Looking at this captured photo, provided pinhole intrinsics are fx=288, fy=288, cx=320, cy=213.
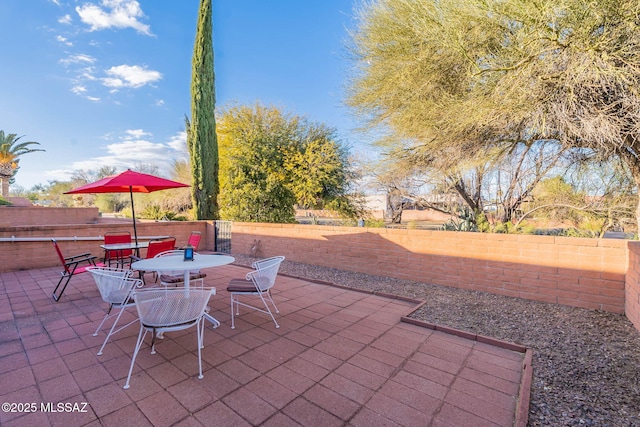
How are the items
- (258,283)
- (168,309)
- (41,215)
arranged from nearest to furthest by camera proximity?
(168,309), (258,283), (41,215)

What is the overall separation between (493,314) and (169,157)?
2227 cm

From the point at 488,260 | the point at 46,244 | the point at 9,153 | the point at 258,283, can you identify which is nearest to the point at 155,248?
the point at 258,283

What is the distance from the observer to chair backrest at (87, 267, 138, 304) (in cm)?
282

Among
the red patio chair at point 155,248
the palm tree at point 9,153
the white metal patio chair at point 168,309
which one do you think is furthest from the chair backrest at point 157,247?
the palm tree at point 9,153

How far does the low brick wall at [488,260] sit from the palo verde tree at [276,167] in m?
3.27

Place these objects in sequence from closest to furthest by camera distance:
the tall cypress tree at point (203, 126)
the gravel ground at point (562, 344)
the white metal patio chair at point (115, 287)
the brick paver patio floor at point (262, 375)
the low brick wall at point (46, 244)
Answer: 1. the brick paver patio floor at point (262, 375)
2. the gravel ground at point (562, 344)
3. the white metal patio chair at point (115, 287)
4. the low brick wall at point (46, 244)
5. the tall cypress tree at point (203, 126)

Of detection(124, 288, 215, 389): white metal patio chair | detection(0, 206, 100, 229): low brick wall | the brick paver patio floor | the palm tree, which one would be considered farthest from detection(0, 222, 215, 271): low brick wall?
the palm tree

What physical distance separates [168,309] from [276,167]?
8.54 meters

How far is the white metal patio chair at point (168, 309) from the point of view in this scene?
2.21m

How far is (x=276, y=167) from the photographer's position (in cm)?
1048

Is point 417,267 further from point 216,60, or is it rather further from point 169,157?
point 169,157

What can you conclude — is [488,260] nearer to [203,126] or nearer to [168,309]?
[168,309]

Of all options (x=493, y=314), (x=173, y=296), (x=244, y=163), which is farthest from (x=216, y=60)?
(x=493, y=314)

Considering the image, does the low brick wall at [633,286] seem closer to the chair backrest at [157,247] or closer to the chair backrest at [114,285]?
the chair backrest at [114,285]
